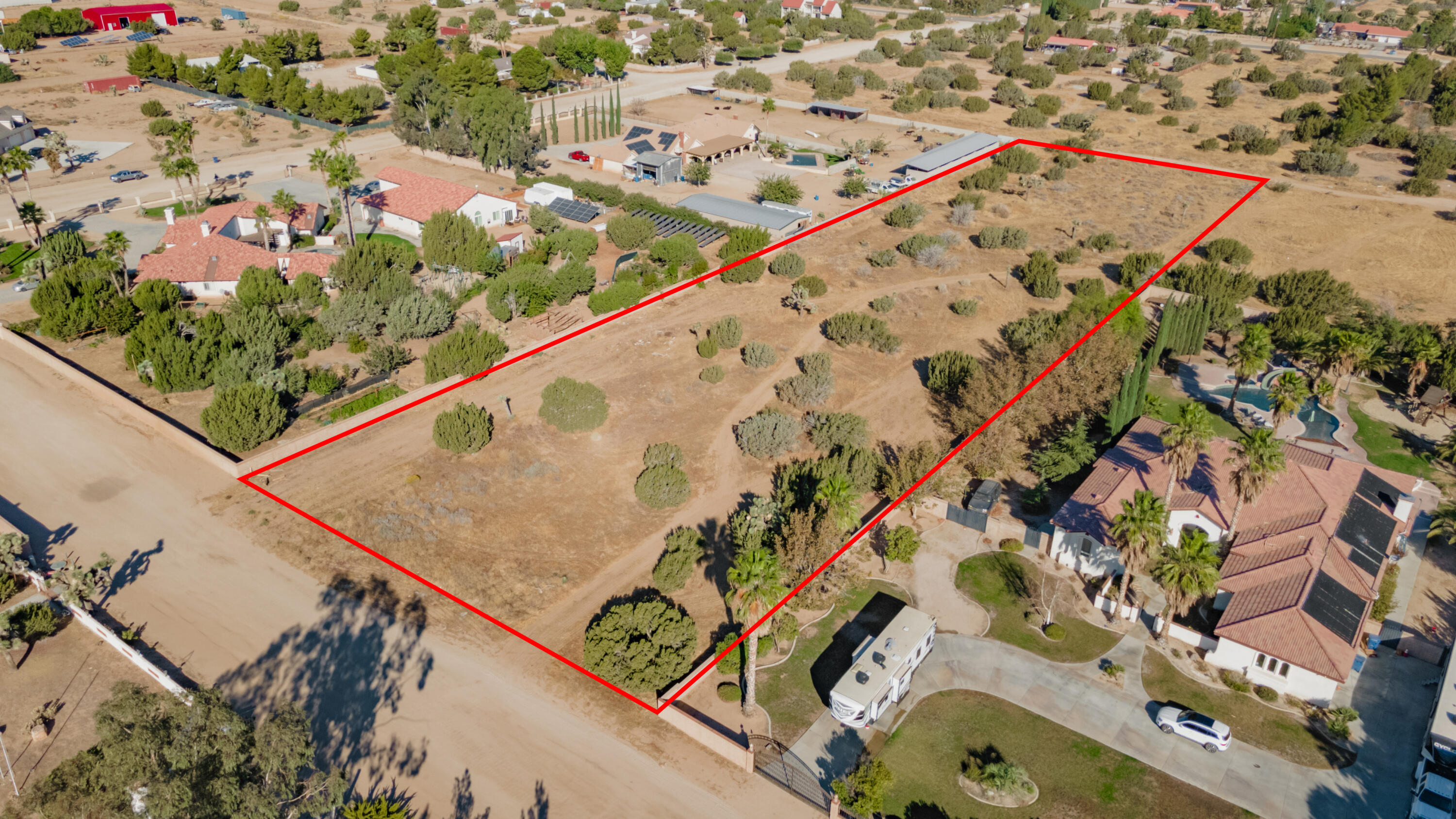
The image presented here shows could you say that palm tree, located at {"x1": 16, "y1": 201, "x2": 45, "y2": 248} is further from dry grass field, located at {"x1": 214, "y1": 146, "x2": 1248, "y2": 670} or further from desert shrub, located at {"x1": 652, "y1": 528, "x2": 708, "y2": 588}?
desert shrub, located at {"x1": 652, "y1": 528, "x2": 708, "y2": 588}

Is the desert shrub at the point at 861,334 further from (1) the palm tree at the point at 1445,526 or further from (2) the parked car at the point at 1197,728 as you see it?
(2) the parked car at the point at 1197,728

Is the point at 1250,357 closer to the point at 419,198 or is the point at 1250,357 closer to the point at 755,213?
the point at 755,213

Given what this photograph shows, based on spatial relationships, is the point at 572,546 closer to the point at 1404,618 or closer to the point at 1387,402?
the point at 1404,618

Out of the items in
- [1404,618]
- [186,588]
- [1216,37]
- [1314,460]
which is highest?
[1216,37]

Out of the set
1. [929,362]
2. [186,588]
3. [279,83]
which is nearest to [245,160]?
[279,83]

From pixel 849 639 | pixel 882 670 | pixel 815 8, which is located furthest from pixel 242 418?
pixel 815 8

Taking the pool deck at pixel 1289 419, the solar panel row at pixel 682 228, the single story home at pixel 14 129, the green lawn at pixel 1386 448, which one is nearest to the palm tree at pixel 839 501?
the pool deck at pixel 1289 419
